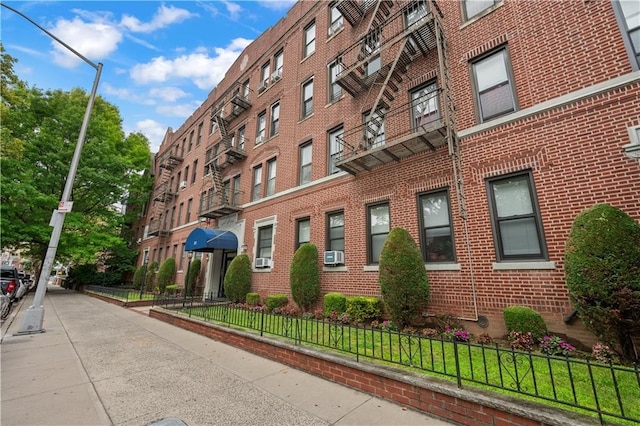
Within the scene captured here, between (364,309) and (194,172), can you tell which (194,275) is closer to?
(194,172)

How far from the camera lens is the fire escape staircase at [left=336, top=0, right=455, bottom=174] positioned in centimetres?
809

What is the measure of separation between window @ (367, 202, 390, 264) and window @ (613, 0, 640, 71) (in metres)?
6.39

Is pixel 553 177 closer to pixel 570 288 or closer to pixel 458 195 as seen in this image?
pixel 458 195

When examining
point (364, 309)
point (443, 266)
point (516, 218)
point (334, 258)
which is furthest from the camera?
point (334, 258)

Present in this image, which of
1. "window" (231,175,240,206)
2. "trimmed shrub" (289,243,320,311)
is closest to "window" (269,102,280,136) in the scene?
"window" (231,175,240,206)

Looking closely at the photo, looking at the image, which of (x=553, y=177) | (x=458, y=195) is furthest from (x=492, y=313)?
(x=553, y=177)

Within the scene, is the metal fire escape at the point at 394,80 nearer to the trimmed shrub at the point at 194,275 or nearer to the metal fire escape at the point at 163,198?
the trimmed shrub at the point at 194,275

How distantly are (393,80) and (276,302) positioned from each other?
30.4 ft

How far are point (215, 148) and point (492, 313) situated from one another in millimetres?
19926

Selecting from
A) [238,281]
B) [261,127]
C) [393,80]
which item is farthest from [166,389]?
[261,127]

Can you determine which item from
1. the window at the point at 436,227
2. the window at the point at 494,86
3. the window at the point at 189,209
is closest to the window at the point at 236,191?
the window at the point at 189,209

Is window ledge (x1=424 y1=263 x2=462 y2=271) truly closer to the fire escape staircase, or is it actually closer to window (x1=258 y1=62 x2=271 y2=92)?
the fire escape staircase

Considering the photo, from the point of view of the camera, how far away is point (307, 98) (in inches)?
549

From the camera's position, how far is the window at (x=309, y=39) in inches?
570
